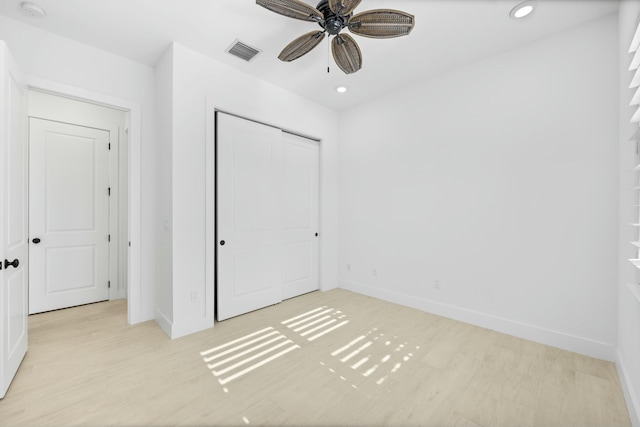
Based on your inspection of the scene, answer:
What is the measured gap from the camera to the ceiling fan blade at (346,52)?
223 cm

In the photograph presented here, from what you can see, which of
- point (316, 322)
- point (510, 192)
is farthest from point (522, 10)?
→ point (316, 322)

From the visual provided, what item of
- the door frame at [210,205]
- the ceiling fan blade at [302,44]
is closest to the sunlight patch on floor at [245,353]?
the door frame at [210,205]

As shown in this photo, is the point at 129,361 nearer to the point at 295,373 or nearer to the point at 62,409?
the point at 62,409

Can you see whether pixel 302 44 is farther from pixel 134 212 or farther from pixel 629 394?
pixel 629 394

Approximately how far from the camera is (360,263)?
4188 millimetres


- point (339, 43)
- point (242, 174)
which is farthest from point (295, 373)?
point (339, 43)

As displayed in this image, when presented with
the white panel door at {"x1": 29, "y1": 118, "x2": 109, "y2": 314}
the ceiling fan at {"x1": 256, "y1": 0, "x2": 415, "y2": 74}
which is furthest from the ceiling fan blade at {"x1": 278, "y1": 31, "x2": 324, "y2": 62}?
the white panel door at {"x1": 29, "y1": 118, "x2": 109, "y2": 314}

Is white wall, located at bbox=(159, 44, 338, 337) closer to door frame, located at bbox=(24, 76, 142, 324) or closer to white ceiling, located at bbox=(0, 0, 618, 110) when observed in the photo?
white ceiling, located at bbox=(0, 0, 618, 110)

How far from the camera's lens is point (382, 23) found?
2.01 metres

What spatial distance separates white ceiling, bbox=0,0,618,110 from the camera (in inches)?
87.9

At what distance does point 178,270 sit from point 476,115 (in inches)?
141

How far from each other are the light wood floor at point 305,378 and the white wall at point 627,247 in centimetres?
16

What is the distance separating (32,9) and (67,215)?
230 centimetres

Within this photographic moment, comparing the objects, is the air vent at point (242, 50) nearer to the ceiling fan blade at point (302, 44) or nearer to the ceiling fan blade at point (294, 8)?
the ceiling fan blade at point (302, 44)
